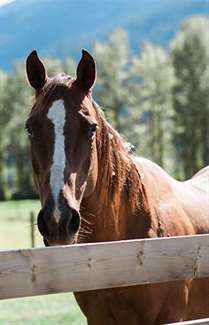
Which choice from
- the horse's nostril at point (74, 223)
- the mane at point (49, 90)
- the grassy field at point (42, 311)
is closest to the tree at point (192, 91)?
the grassy field at point (42, 311)

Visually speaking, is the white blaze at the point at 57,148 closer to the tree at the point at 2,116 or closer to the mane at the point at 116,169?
the mane at the point at 116,169

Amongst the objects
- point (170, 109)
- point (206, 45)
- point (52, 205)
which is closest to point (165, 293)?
point (52, 205)

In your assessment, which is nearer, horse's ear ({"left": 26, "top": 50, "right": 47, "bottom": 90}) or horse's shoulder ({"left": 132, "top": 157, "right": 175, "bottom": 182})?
horse's ear ({"left": 26, "top": 50, "right": 47, "bottom": 90})

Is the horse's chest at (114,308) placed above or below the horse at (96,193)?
below

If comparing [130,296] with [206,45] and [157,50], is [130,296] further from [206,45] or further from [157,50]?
[157,50]

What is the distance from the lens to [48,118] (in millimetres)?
3861

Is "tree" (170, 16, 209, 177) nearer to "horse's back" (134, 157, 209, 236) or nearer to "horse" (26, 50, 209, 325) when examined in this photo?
"horse's back" (134, 157, 209, 236)

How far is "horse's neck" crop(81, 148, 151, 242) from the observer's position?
14.1 feet

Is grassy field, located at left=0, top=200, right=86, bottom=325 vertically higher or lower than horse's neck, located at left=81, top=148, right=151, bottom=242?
lower

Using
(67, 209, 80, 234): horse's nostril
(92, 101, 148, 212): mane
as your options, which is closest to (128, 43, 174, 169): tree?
(92, 101, 148, 212): mane

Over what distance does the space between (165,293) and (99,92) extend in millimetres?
54862

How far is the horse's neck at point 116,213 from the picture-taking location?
169 inches

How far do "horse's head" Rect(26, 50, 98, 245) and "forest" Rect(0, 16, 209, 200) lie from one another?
134 feet

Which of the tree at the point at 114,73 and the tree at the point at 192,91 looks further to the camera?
the tree at the point at 114,73
